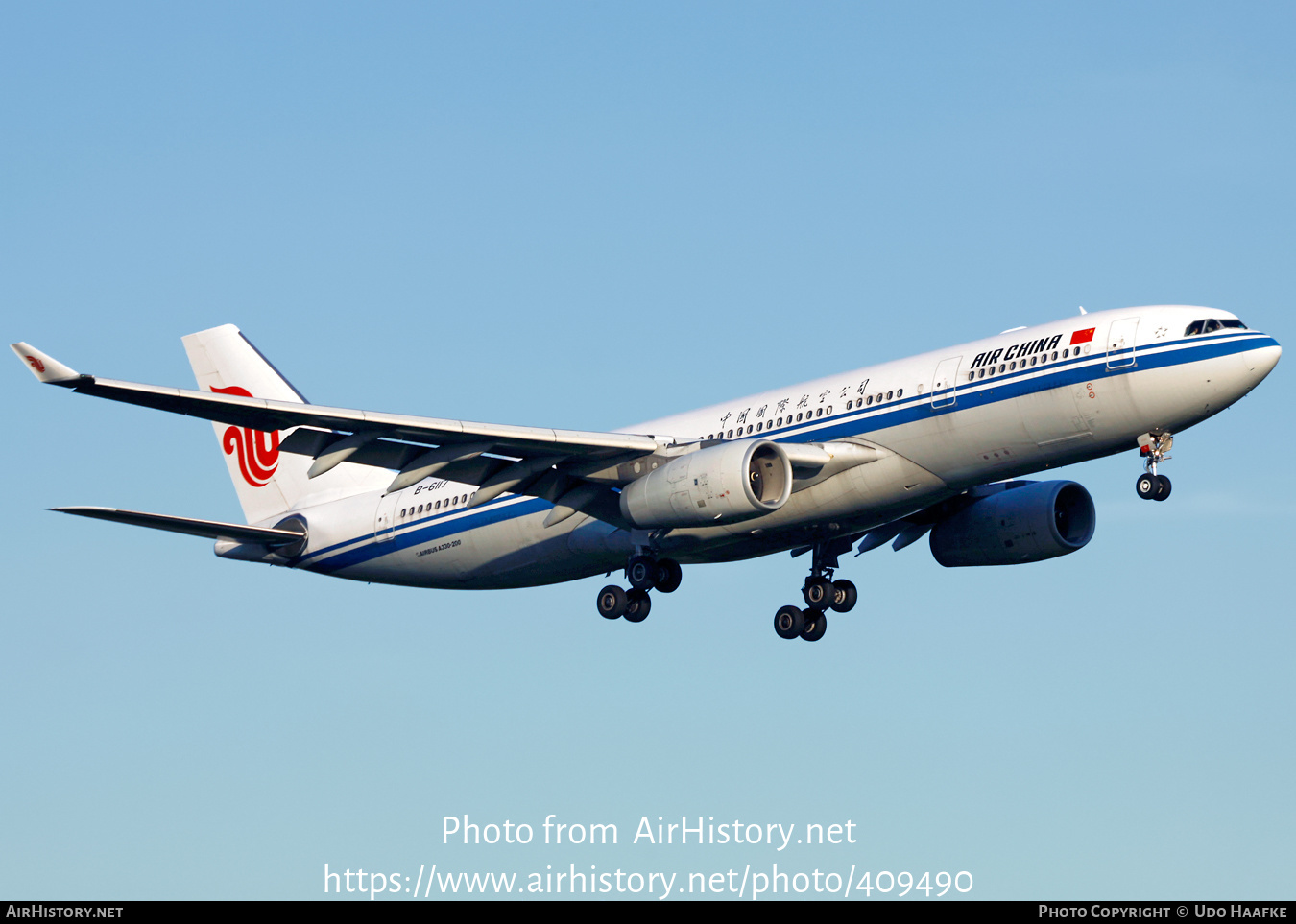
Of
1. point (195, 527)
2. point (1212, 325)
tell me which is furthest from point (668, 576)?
point (1212, 325)

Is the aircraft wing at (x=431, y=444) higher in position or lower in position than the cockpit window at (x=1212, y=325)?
lower

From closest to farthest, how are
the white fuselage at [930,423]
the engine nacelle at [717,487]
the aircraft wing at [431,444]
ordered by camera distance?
the aircraft wing at [431,444] < the white fuselage at [930,423] < the engine nacelle at [717,487]

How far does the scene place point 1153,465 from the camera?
35.4 meters

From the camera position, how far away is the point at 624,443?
1534 inches

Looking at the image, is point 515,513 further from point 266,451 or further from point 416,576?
point 266,451

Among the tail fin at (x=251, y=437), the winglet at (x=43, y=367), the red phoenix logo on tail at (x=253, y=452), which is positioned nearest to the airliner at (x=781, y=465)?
the winglet at (x=43, y=367)

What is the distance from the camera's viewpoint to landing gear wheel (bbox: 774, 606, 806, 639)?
4353 cm

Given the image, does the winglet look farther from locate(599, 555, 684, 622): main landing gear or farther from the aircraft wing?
locate(599, 555, 684, 622): main landing gear

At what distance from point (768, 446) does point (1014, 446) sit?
203 inches

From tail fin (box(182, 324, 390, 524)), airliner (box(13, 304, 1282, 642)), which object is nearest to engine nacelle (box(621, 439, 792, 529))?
airliner (box(13, 304, 1282, 642))

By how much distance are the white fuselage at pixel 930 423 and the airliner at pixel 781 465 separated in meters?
0.05

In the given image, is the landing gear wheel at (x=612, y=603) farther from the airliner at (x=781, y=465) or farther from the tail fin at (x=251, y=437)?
the tail fin at (x=251, y=437)

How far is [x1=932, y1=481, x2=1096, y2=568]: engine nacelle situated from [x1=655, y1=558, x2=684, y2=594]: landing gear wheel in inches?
290

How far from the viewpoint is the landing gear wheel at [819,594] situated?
43.4m
